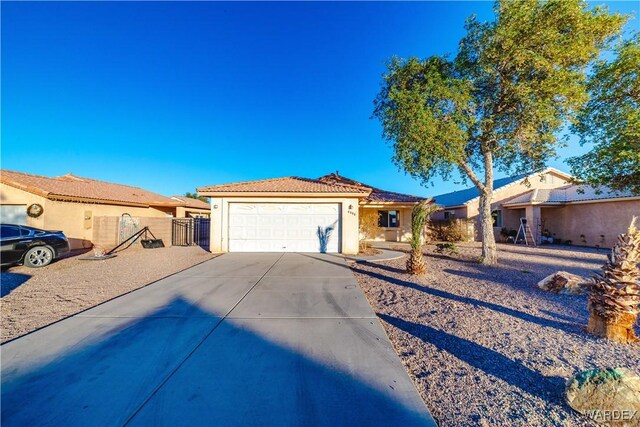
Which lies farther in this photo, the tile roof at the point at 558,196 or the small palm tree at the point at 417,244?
the tile roof at the point at 558,196

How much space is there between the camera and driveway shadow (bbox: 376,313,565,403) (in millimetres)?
2654

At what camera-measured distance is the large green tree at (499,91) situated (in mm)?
8016

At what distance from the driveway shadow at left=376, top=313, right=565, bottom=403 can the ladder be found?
1733 centimetres

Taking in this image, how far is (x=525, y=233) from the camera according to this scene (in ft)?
56.1

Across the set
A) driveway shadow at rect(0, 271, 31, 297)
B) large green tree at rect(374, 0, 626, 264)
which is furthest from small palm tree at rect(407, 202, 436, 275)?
driveway shadow at rect(0, 271, 31, 297)

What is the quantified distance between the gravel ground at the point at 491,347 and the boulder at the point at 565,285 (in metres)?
0.23

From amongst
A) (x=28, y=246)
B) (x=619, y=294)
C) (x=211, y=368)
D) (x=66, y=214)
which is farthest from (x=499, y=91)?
(x=66, y=214)

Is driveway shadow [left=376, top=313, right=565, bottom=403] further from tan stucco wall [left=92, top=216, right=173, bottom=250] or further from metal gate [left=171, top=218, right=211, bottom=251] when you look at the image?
tan stucco wall [left=92, top=216, right=173, bottom=250]

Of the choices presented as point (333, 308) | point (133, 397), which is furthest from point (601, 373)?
point (133, 397)

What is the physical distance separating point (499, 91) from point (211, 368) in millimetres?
12046

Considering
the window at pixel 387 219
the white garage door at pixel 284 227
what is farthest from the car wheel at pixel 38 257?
the window at pixel 387 219

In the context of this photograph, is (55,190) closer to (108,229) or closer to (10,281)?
(108,229)

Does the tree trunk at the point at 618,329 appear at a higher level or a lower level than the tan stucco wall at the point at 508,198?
lower

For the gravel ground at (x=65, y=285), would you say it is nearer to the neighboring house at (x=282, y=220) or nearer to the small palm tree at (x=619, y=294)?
the neighboring house at (x=282, y=220)
